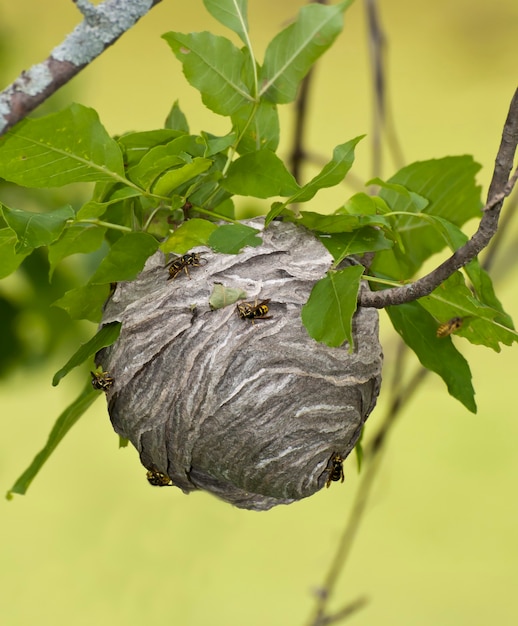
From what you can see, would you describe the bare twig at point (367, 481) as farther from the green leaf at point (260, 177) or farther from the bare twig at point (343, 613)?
the green leaf at point (260, 177)

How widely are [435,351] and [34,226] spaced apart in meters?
0.40

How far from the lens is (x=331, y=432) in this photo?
887 mm

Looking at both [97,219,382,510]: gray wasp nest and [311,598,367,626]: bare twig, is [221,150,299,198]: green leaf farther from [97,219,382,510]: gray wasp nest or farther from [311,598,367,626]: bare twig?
[311,598,367,626]: bare twig

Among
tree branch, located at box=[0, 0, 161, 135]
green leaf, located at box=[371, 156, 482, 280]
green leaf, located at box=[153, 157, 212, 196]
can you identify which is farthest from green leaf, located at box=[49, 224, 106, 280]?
green leaf, located at box=[371, 156, 482, 280]

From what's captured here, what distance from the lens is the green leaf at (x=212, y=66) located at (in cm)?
77

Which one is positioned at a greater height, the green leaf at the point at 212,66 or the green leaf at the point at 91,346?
the green leaf at the point at 212,66

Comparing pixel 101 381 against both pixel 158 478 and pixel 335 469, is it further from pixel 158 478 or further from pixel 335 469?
pixel 335 469

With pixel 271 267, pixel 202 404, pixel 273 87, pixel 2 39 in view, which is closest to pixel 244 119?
pixel 273 87

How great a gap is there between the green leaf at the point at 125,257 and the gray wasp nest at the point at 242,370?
5 cm

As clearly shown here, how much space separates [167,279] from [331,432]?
0.74ft

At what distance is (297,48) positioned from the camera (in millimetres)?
777

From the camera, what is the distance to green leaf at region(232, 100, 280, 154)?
81 cm

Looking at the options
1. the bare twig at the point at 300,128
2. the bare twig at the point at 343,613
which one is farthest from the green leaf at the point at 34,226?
the bare twig at the point at 343,613

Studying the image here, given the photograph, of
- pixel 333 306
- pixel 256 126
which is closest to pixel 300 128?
pixel 256 126
